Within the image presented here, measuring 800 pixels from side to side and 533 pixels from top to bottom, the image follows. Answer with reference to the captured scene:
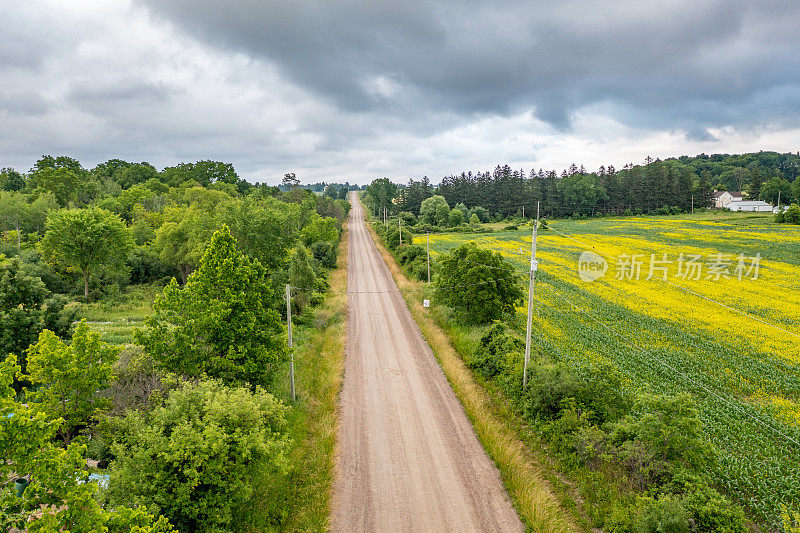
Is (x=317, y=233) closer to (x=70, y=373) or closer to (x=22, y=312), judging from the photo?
(x=22, y=312)

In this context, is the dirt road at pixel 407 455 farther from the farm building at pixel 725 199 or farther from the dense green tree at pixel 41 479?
the farm building at pixel 725 199

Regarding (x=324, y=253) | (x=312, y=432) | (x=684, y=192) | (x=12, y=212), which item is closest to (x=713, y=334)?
(x=312, y=432)

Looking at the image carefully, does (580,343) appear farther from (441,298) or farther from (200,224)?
(200,224)

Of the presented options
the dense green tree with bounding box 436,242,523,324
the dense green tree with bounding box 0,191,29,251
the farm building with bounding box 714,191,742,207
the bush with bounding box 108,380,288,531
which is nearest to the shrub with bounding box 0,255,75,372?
the bush with bounding box 108,380,288,531

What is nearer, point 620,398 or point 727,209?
point 620,398

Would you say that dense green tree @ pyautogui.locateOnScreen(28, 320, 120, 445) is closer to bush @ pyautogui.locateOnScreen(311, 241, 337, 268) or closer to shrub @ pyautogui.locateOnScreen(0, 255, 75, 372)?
shrub @ pyautogui.locateOnScreen(0, 255, 75, 372)

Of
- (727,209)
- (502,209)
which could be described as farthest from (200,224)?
(727,209)
